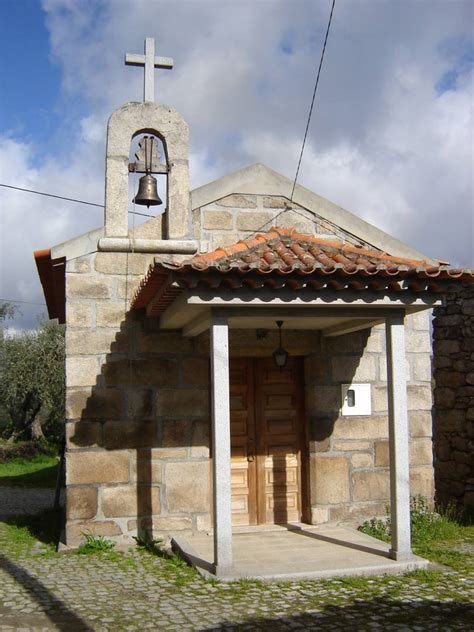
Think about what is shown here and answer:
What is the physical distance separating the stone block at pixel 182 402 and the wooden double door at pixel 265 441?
475 mm

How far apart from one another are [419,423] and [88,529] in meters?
3.94

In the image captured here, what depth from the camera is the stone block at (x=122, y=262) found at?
24.9 ft

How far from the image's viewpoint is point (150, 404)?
24.6 ft

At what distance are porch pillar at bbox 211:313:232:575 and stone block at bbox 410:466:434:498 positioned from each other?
296 centimetres

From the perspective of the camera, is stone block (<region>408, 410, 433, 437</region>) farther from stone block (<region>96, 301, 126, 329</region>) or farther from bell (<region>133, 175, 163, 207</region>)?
bell (<region>133, 175, 163, 207</region>)

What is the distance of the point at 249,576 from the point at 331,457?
2.30 metres

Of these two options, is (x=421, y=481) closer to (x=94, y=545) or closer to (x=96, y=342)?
(x=94, y=545)

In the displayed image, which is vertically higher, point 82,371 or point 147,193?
point 147,193

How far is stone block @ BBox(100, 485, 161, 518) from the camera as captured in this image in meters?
7.34

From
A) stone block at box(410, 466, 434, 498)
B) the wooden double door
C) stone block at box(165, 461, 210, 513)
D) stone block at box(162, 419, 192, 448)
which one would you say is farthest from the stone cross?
stone block at box(410, 466, 434, 498)

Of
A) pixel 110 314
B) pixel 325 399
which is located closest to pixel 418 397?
pixel 325 399

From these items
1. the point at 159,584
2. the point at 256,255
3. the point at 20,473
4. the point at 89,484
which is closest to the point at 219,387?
the point at 256,255

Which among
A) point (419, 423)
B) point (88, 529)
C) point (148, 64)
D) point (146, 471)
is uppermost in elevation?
point (148, 64)

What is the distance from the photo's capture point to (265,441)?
26.3 ft
